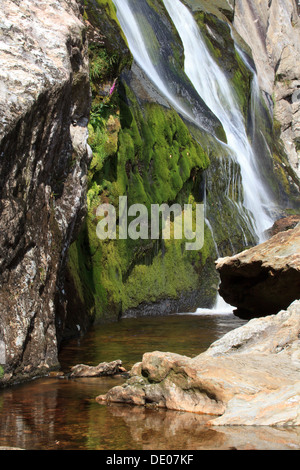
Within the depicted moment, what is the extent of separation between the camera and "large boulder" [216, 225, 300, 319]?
8461 millimetres

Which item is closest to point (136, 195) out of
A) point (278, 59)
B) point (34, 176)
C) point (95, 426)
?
point (34, 176)

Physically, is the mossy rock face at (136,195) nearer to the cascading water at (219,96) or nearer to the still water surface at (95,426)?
the still water surface at (95,426)

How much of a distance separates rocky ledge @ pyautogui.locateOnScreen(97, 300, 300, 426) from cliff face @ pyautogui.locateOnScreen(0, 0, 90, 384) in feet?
5.21

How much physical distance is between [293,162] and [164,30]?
19413 millimetres

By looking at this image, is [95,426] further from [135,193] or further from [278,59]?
[278,59]

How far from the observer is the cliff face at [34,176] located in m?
6.15

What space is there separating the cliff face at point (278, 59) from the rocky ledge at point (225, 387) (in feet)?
112

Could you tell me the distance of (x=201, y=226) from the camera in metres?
16.6

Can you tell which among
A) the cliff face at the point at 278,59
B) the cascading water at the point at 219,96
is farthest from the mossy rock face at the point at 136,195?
the cliff face at the point at 278,59

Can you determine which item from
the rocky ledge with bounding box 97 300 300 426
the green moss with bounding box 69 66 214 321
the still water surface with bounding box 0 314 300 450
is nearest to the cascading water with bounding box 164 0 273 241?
the green moss with bounding box 69 66 214 321

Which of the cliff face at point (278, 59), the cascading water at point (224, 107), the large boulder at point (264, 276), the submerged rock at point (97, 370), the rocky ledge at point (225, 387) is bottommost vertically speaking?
the submerged rock at point (97, 370)

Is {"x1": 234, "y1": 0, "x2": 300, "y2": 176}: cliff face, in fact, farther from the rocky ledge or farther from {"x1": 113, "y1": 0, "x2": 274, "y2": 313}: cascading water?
the rocky ledge

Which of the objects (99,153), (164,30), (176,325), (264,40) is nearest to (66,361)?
(176,325)

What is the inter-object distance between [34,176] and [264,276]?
157 inches
